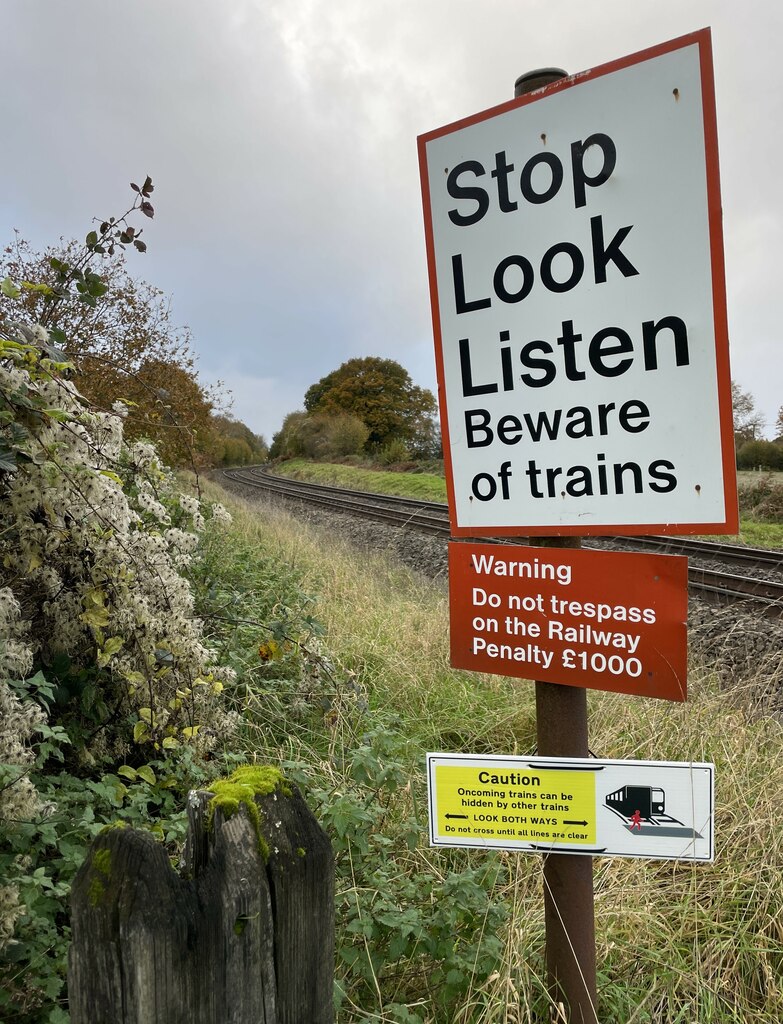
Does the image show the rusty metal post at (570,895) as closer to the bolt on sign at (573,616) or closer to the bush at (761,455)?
the bolt on sign at (573,616)

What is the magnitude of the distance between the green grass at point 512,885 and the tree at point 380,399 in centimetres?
4236

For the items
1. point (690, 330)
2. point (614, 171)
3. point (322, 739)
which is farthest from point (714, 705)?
point (614, 171)

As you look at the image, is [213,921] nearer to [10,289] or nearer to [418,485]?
A: [10,289]

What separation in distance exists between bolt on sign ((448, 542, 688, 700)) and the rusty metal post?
0.08m

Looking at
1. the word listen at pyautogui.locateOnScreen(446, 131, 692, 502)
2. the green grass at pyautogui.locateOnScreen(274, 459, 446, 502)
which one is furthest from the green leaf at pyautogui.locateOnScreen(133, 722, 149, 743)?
the green grass at pyautogui.locateOnScreen(274, 459, 446, 502)

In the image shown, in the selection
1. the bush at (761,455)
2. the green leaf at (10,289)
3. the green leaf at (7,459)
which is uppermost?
the bush at (761,455)

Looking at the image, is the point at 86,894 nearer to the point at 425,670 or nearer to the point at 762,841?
the point at 762,841

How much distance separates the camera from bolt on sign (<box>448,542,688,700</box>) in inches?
60.5

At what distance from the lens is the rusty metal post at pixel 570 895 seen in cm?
167

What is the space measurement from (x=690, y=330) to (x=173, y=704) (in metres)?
2.39

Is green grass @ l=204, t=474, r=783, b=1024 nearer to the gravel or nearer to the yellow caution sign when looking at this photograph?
the yellow caution sign

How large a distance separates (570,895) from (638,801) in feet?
1.08

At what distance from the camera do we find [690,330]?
1.46 meters

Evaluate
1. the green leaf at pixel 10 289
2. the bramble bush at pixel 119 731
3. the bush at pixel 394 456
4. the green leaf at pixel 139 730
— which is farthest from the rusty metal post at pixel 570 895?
the bush at pixel 394 456
